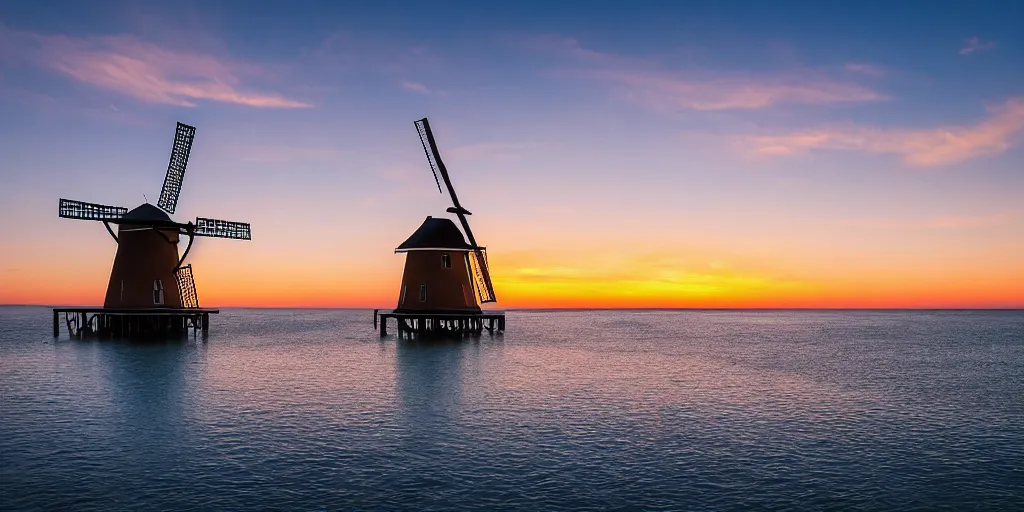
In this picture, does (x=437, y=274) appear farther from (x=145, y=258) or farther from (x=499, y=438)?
(x=499, y=438)

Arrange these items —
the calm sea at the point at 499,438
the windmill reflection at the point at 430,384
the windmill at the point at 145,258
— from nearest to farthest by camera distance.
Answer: the calm sea at the point at 499,438 → the windmill reflection at the point at 430,384 → the windmill at the point at 145,258

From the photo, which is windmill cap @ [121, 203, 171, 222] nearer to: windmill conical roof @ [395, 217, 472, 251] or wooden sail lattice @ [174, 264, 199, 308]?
wooden sail lattice @ [174, 264, 199, 308]

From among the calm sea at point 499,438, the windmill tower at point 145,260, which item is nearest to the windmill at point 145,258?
the windmill tower at point 145,260

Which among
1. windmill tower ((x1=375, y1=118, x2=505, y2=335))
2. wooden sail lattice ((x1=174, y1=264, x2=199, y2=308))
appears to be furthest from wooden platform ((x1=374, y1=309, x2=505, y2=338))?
wooden sail lattice ((x1=174, y1=264, x2=199, y2=308))

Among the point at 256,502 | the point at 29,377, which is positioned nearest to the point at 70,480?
the point at 256,502

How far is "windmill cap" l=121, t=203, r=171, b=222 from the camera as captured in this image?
1997 inches

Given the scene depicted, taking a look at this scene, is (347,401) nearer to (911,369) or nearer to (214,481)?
(214,481)

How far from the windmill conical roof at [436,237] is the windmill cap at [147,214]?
1696cm

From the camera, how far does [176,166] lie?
183ft

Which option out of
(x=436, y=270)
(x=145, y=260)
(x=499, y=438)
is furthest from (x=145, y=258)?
(x=499, y=438)

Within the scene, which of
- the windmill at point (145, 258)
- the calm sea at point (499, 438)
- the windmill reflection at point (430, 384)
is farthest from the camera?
the windmill at point (145, 258)

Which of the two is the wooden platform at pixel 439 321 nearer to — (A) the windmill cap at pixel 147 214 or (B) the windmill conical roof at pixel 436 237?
(B) the windmill conical roof at pixel 436 237

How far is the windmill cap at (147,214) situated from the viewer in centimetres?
5072

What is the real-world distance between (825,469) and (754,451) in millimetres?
1900
